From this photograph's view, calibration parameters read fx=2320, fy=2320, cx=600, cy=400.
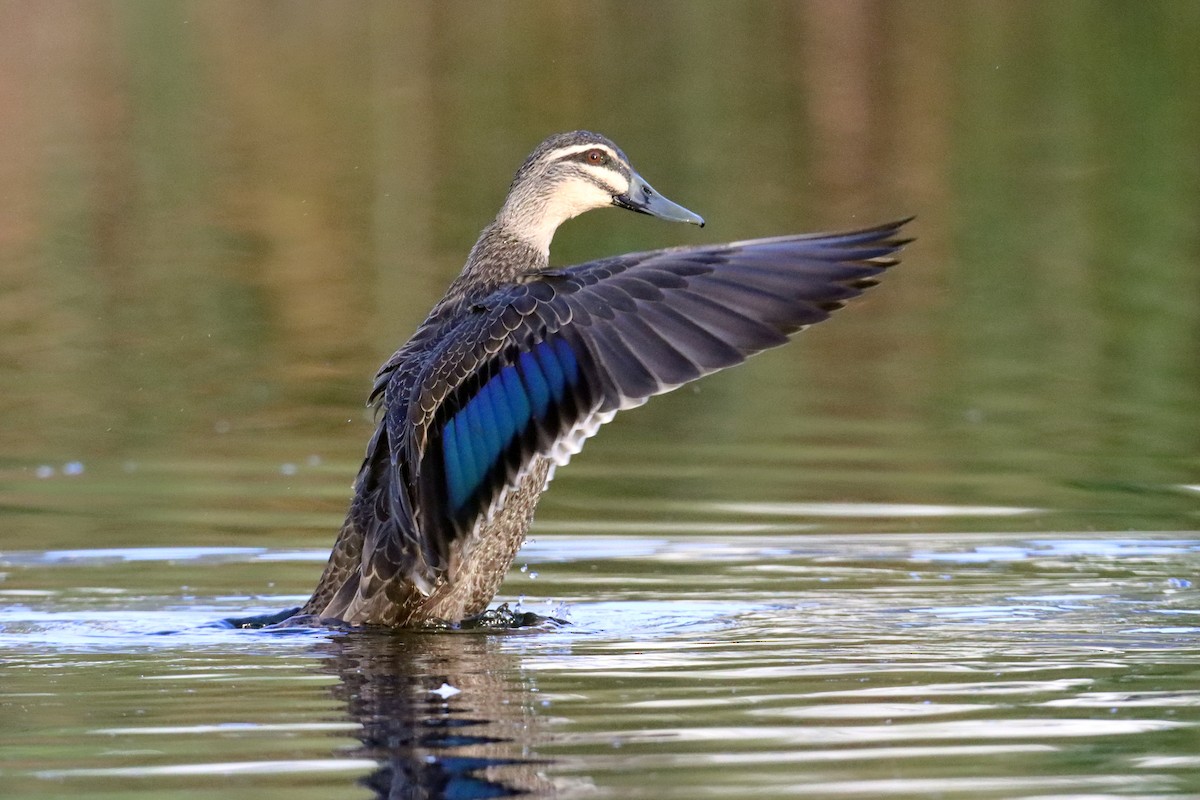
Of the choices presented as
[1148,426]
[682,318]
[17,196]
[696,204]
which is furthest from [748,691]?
[17,196]

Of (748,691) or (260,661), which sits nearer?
(748,691)

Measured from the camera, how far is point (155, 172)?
21234 mm

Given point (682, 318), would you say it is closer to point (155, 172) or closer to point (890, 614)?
point (890, 614)

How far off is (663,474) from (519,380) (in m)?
2.86

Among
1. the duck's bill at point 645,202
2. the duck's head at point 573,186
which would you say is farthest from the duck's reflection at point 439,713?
the duck's bill at point 645,202

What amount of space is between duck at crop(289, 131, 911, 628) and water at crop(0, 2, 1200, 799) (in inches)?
10.1

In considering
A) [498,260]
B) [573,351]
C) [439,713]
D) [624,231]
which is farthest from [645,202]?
[624,231]

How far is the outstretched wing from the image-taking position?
245 inches

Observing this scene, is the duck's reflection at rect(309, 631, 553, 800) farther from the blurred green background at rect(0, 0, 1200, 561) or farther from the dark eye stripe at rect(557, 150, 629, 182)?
the dark eye stripe at rect(557, 150, 629, 182)

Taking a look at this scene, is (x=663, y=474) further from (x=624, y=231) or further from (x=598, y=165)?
(x=624, y=231)

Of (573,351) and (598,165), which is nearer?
(573,351)

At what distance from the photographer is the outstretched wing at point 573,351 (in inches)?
245

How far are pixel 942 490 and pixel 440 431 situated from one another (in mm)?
2816

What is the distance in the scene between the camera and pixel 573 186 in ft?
25.7
